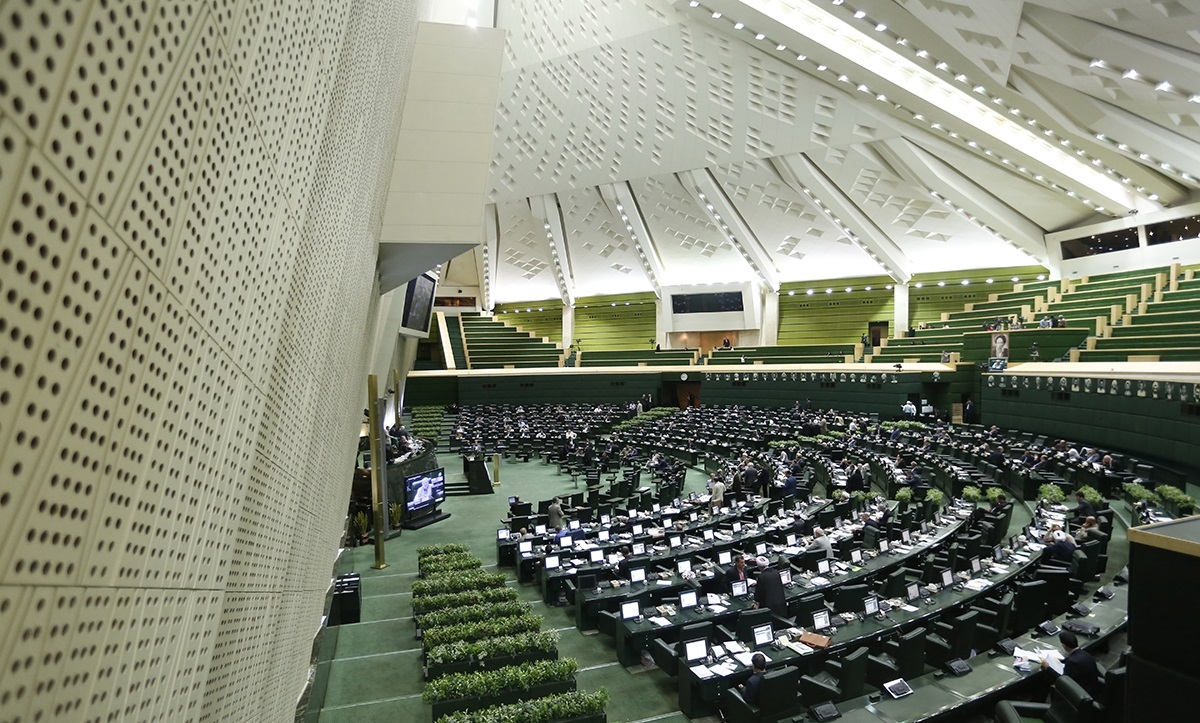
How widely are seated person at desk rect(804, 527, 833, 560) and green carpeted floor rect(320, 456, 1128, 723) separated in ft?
12.2

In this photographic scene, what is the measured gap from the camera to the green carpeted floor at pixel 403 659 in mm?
7715

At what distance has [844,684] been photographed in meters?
7.24

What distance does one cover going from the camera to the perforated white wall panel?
111cm

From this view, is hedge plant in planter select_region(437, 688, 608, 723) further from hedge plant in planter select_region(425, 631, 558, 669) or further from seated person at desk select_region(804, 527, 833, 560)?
seated person at desk select_region(804, 527, 833, 560)

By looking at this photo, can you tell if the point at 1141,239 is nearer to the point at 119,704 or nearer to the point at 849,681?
the point at 849,681

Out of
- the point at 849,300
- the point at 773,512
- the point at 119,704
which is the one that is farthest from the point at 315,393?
the point at 849,300

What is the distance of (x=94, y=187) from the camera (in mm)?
1250

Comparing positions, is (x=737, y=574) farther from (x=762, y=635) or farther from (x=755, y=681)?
(x=755, y=681)

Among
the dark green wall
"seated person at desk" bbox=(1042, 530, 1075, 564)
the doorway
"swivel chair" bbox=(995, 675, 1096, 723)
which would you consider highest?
the doorway

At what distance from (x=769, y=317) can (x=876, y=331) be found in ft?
20.9

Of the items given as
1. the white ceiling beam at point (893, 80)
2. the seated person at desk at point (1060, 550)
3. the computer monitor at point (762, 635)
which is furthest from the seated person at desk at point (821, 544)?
the white ceiling beam at point (893, 80)

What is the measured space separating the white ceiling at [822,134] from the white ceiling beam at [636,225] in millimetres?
134

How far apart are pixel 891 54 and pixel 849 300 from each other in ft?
63.4

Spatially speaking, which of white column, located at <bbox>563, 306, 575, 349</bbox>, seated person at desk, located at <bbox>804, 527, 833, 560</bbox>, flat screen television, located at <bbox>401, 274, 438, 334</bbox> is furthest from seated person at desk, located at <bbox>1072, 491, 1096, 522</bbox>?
white column, located at <bbox>563, 306, 575, 349</bbox>
